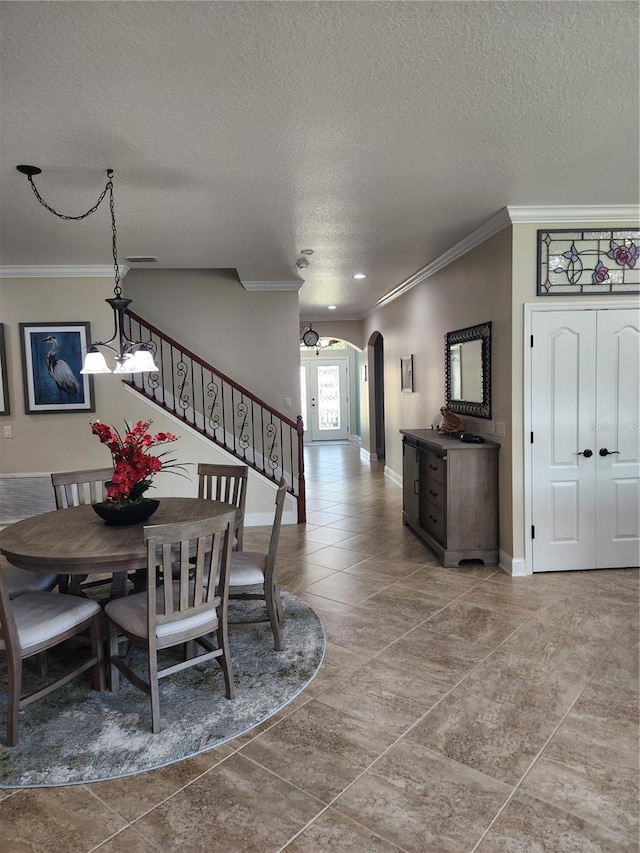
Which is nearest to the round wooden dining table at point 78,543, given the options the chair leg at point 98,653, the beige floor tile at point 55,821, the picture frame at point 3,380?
the chair leg at point 98,653

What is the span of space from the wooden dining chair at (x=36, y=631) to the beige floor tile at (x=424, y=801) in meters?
1.46

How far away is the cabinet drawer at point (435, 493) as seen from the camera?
451 cm

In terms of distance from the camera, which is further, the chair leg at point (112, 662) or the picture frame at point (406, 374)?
the picture frame at point (406, 374)

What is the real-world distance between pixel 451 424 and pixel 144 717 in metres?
3.53

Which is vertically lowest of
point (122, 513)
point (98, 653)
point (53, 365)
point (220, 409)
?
point (98, 653)

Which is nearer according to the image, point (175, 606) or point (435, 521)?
point (175, 606)

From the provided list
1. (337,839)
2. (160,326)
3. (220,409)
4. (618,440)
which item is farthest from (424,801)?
(160,326)

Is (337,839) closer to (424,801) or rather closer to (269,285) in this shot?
(424,801)

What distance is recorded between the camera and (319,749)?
228 centimetres

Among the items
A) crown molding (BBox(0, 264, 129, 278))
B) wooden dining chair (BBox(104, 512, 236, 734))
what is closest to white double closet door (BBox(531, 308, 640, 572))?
wooden dining chair (BBox(104, 512, 236, 734))

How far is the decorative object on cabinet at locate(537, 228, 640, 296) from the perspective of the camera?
13.2 feet

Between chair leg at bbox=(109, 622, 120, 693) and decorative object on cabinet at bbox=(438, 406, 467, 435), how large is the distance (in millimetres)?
3330

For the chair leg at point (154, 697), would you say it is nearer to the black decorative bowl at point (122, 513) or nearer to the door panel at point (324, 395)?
the black decorative bowl at point (122, 513)

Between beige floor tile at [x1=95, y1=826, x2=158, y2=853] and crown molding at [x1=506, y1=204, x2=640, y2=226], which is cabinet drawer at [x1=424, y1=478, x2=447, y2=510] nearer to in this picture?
crown molding at [x1=506, y1=204, x2=640, y2=226]
